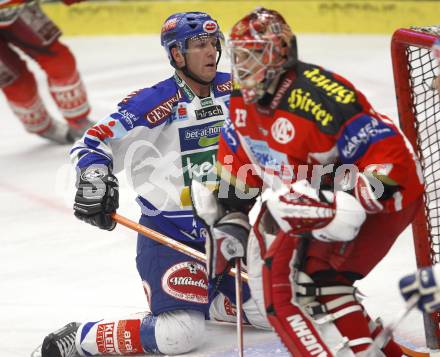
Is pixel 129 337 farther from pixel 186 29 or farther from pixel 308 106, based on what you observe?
pixel 308 106

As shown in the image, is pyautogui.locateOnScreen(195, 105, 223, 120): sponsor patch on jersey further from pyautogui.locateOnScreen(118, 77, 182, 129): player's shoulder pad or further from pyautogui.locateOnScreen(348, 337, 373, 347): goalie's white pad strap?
pyautogui.locateOnScreen(348, 337, 373, 347): goalie's white pad strap

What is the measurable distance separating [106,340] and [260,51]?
1.20 m

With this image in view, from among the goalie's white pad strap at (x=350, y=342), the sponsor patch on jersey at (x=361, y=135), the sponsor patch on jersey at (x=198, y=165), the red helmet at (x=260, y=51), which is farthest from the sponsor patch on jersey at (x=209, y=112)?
the goalie's white pad strap at (x=350, y=342)

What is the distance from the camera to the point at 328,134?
263cm

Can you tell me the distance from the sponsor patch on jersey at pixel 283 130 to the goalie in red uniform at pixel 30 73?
3.93 m

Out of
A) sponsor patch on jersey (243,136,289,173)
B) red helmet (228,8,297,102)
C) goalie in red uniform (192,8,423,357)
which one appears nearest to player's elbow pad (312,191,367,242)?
goalie in red uniform (192,8,423,357)

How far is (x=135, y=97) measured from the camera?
3602mm

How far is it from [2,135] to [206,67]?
3.93 m

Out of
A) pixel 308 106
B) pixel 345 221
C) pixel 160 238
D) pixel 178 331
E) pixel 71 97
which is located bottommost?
pixel 71 97

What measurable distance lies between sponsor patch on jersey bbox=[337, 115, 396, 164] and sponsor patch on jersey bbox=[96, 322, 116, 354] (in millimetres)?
1193

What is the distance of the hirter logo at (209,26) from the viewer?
3.63 metres

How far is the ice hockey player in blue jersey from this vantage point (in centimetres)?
346

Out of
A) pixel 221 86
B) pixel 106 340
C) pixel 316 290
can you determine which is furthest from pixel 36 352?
pixel 316 290

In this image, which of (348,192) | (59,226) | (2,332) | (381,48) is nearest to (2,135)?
(59,226)
